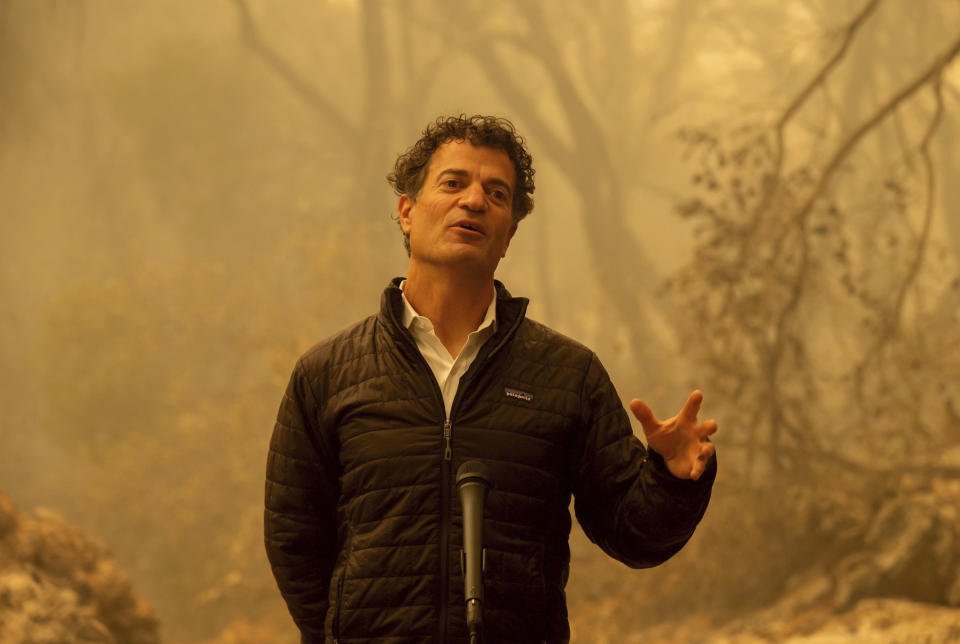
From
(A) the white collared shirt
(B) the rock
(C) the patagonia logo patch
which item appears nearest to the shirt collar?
(A) the white collared shirt

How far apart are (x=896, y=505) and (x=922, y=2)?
4.83 metres

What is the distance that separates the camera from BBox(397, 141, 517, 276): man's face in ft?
4.97

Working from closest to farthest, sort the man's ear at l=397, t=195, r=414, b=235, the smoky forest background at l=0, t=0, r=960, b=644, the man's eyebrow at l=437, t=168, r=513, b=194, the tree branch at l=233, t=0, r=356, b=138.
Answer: the man's eyebrow at l=437, t=168, r=513, b=194, the man's ear at l=397, t=195, r=414, b=235, the smoky forest background at l=0, t=0, r=960, b=644, the tree branch at l=233, t=0, r=356, b=138

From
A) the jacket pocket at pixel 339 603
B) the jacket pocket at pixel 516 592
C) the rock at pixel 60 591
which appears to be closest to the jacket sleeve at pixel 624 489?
the jacket pocket at pixel 516 592

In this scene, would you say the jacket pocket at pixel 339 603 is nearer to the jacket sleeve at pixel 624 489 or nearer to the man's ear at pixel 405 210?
the jacket sleeve at pixel 624 489

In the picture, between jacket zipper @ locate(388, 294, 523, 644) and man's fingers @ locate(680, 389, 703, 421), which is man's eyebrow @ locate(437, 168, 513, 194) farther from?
Result: man's fingers @ locate(680, 389, 703, 421)

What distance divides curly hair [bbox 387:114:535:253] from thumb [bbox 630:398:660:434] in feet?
1.51

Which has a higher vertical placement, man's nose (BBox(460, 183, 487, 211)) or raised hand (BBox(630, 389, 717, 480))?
man's nose (BBox(460, 183, 487, 211))

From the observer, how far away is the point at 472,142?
1597 millimetres

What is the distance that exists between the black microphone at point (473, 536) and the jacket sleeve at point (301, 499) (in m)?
0.31

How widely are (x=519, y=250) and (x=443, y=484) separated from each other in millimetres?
10133

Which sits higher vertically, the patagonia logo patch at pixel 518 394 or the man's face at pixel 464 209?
the man's face at pixel 464 209

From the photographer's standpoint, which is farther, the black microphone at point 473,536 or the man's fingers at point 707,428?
the man's fingers at point 707,428

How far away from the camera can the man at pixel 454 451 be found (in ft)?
4.47
